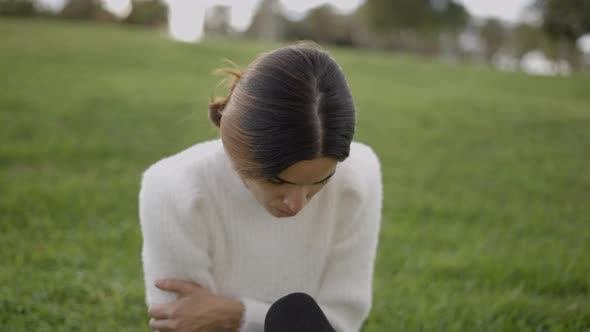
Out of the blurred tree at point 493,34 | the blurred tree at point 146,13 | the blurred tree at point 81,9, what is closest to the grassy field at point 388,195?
the blurred tree at point 81,9

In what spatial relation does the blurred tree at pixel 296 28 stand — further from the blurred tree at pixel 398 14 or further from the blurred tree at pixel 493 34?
the blurred tree at pixel 493 34

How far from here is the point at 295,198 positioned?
66.9 inches

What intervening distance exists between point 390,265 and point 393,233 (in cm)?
53

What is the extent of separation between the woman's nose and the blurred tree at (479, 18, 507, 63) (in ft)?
155

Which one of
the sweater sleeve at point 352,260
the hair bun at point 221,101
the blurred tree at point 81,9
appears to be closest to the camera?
the hair bun at point 221,101

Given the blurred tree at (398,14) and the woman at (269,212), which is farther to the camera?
the blurred tree at (398,14)

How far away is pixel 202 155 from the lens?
2008mm

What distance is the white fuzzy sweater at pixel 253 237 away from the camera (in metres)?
1.93

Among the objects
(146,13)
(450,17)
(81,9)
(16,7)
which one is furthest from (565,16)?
(450,17)

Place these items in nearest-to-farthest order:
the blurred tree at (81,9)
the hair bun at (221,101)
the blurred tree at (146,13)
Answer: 1. the hair bun at (221,101)
2. the blurred tree at (81,9)
3. the blurred tree at (146,13)

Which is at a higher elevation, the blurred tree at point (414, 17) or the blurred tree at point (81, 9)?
the blurred tree at point (414, 17)

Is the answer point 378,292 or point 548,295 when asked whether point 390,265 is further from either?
point 548,295

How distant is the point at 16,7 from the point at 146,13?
284 inches

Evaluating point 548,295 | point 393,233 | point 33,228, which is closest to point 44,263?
point 33,228
